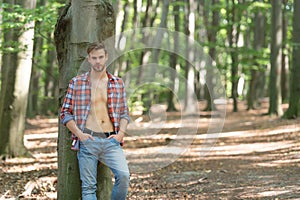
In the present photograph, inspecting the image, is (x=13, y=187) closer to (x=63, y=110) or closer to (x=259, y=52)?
(x=63, y=110)

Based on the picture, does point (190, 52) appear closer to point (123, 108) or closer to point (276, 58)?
point (276, 58)

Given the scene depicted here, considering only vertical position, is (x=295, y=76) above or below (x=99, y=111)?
above

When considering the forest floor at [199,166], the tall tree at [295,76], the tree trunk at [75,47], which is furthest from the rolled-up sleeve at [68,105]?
the tall tree at [295,76]

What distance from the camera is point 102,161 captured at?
205 inches

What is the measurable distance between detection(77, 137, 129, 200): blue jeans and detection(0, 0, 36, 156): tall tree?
21.2 ft

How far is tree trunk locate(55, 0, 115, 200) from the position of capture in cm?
545

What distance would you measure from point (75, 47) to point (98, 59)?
53cm

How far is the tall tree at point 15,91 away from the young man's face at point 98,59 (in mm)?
6296

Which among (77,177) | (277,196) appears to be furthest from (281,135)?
(77,177)

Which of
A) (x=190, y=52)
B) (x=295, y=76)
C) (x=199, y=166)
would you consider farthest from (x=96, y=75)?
(x=190, y=52)

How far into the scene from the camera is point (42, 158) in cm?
1227

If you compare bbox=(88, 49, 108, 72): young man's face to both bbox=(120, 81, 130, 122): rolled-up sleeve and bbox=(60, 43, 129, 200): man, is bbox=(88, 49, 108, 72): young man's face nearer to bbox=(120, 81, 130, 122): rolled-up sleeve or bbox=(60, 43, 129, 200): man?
bbox=(60, 43, 129, 200): man

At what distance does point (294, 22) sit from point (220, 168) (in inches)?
385

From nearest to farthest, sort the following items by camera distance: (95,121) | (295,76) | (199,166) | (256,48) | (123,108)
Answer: (95,121)
(123,108)
(199,166)
(295,76)
(256,48)
